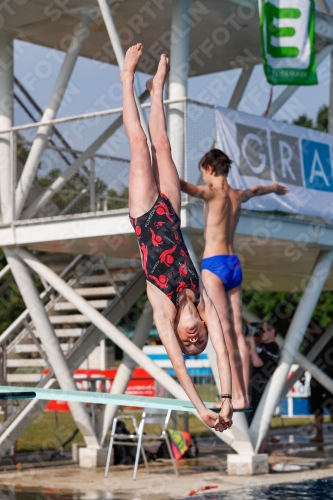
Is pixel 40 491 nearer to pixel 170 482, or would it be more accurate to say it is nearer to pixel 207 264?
pixel 170 482

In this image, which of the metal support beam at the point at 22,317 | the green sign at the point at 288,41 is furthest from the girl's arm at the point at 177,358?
the metal support beam at the point at 22,317

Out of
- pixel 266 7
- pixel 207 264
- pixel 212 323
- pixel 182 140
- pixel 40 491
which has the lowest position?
pixel 40 491

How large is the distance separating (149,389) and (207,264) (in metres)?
15.8

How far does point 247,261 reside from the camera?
15438 mm

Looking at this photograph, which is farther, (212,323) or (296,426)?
(296,426)

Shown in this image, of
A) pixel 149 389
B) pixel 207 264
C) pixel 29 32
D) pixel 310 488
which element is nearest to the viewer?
pixel 207 264

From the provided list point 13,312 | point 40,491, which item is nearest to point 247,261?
point 40,491

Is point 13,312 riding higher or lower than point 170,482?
higher

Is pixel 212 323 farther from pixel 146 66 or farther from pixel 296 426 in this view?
pixel 296 426

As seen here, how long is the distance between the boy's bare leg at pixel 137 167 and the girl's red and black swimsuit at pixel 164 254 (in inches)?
2.7

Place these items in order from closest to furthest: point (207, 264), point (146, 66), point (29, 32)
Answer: point (207, 264) → point (29, 32) → point (146, 66)

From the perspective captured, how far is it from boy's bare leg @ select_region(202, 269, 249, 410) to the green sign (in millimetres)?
5928

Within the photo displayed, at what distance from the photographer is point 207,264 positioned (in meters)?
8.41

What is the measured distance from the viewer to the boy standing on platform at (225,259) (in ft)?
26.6
